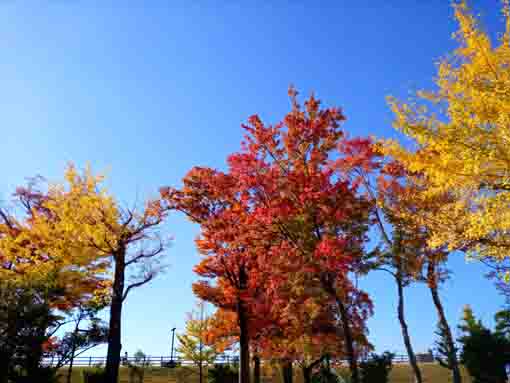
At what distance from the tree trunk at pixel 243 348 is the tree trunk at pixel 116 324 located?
5.53 m

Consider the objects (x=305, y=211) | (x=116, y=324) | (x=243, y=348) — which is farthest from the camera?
(x=243, y=348)

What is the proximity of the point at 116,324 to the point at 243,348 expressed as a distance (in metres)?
5.98

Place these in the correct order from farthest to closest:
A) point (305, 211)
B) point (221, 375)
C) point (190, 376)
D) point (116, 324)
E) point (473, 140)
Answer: point (190, 376) → point (221, 375) → point (116, 324) → point (305, 211) → point (473, 140)

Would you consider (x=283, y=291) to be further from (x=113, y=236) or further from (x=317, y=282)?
(x=113, y=236)

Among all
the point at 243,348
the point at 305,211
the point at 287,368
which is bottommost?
the point at 287,368

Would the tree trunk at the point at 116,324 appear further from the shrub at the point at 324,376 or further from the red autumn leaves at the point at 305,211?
the shrub at the point at 324,376

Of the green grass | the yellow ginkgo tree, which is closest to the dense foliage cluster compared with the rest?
the yellow ginkgo tree

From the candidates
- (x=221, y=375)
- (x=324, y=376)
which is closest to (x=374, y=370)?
(x=324, y=376)

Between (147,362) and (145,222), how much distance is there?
1828 cm

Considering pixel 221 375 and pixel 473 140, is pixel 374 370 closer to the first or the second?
pixel 221 375

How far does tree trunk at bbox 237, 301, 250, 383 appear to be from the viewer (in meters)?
17.2

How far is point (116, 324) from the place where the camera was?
15.5 metres

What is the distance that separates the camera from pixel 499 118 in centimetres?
805

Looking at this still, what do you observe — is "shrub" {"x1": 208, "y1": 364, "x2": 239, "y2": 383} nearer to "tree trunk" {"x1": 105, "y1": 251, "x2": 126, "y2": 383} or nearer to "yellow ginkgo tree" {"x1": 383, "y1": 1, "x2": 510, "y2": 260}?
"tree trunk" {"x1": 105, "y1": 251, "x2": 126, "y2": 383}
